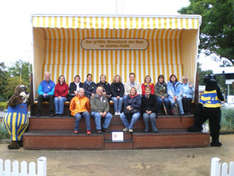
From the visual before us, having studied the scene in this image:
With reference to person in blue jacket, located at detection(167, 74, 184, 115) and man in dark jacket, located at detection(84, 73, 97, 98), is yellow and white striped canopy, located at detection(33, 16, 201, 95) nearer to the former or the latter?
man in dark jacket, located at detection(84, 73, 97, 98)

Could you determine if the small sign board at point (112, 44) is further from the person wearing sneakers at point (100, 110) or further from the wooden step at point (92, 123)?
the wooden step at point (92, 123)

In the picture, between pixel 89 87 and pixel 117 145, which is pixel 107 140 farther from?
pixel 89 87

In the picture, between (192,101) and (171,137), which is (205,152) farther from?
(192,101)

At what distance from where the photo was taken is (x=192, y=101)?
7168 millimetres

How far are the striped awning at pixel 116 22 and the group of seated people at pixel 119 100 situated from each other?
145 cm

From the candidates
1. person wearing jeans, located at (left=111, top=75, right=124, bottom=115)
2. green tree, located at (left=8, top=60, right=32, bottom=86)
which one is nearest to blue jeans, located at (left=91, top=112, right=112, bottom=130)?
person wearing jeans, located at (left=111, top=75, right=124, bottom=115)

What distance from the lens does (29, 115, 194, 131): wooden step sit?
6.39 metres

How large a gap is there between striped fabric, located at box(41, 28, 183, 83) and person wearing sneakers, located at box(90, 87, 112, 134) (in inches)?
87.8

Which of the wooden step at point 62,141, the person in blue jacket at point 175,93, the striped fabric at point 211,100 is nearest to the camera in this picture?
the wooden step at point 62,141

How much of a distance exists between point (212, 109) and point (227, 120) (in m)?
3.31

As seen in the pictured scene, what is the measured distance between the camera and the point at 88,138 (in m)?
5.91

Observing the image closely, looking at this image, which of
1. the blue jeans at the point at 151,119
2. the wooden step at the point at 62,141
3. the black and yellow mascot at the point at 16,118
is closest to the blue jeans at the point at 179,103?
the blue jeans at the point at 151,119

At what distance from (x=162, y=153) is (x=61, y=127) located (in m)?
2.60

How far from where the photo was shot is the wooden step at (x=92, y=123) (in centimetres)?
639
